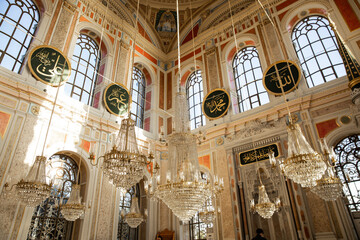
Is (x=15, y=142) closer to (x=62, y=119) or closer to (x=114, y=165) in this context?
(x=62, y=119)

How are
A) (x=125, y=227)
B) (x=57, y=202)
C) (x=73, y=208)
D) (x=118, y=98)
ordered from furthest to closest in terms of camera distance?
1. (x=118, y=98)
2. (x=125, y=227)
3. (x=57, y=202)
4. (x=73, y=208)

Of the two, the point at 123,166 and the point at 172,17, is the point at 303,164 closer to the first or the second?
the point at 123,166

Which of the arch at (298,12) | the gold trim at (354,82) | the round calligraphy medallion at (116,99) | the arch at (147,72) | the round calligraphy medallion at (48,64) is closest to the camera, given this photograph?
the gold trim at (354,82)

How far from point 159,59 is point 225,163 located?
600cm

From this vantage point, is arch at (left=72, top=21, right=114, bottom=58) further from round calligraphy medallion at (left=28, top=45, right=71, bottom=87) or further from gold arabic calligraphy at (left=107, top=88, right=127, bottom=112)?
gold arabic calligraphy at (left=107, top=88, right=127, bottom=112)

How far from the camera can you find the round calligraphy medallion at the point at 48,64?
6.43 metres

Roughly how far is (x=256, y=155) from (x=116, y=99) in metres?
4.84

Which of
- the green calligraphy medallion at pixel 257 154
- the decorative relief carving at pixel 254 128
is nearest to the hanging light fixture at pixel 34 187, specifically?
the green calligraphy medallion at pixel 257 154

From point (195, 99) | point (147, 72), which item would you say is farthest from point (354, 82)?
point (147, 72)

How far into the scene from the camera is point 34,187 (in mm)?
4402

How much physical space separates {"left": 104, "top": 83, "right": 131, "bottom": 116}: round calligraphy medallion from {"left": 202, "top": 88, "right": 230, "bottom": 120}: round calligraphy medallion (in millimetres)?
2825

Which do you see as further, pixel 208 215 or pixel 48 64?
pixel 48 64

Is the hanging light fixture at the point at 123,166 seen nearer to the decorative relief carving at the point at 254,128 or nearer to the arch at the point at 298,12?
the decorative relief carving at the point at 254,128

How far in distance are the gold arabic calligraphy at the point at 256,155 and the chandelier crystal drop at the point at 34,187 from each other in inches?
207
